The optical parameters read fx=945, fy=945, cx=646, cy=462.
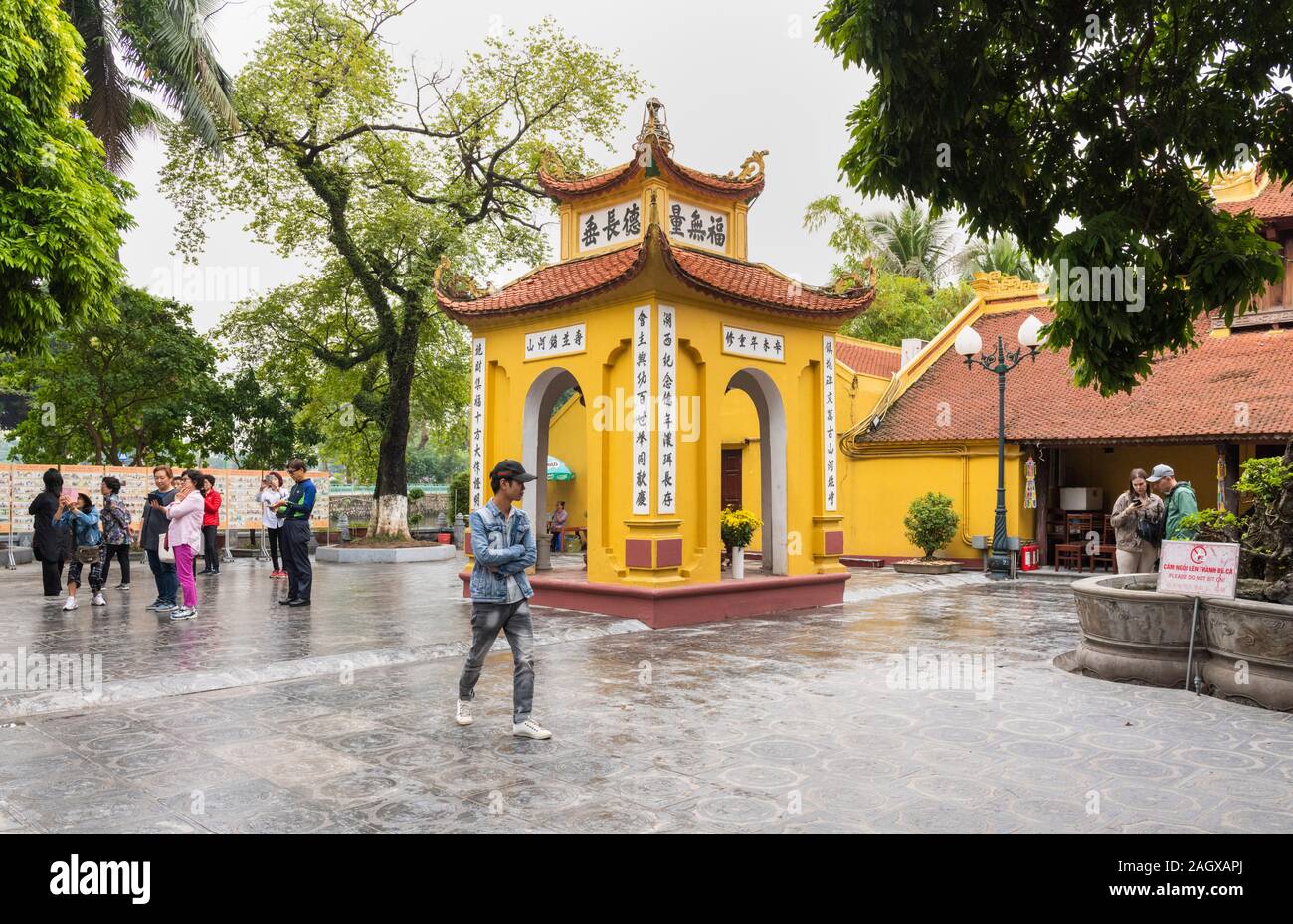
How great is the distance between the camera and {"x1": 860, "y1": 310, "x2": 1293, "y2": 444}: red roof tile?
16422 mm

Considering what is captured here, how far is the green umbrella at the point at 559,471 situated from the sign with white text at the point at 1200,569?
17.9 m

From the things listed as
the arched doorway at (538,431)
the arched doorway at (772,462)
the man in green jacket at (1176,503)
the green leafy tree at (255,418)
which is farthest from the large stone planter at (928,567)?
the green leafy tree at (255,418)

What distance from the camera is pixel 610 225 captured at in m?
13.4

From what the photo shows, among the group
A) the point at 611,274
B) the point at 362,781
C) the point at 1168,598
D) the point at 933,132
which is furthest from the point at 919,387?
the point at 362,781

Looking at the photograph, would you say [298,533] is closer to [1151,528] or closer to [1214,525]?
[1214,525]

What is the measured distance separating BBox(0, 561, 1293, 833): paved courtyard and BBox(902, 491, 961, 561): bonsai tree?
8311mm

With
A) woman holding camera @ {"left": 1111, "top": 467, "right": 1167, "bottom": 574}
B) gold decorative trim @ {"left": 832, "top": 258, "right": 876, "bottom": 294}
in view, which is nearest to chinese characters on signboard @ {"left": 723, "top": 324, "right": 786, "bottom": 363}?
gold decorative trim @ {"left": 832, "top": 258, "right": 876, "bottom": 294}

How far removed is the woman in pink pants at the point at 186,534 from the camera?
10.5 meters

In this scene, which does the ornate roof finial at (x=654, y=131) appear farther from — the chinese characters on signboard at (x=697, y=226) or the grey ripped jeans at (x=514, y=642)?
the grey ripped jeans at (x=514, y=642)

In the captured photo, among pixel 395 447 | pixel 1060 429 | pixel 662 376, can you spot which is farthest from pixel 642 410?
pixel 395 447

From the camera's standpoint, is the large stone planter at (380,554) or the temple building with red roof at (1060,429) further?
the large stone planter at (380,554)

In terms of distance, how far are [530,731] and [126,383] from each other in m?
19.3

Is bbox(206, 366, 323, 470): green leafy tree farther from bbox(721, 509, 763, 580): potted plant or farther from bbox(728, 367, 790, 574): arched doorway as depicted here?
bbox(721, 509, 763, 580): potted plant
